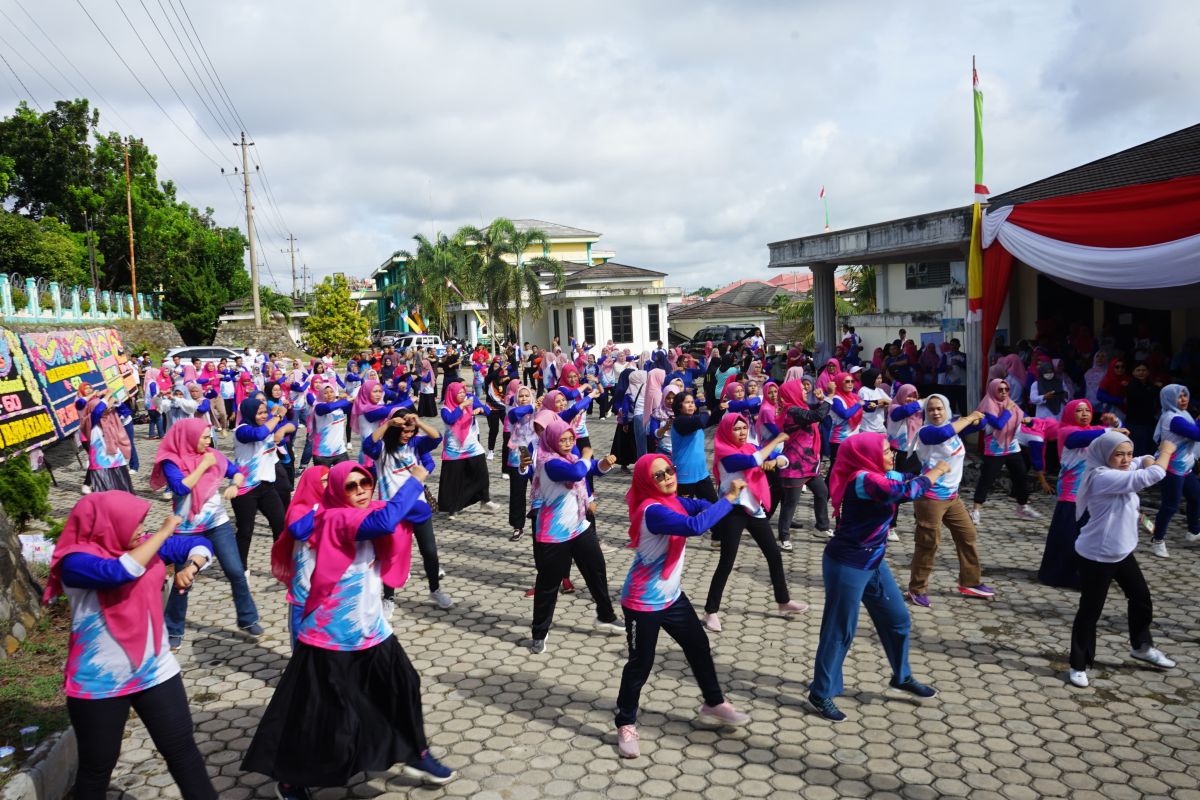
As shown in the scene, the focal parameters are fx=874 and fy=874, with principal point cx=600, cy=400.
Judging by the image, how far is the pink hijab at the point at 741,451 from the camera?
640cm

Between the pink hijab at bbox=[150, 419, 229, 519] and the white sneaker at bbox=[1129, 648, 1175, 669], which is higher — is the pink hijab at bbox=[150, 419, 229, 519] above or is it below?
above

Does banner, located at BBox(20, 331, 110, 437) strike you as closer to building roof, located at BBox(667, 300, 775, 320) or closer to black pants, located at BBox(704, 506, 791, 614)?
black pants, located at BBox(704, 506, 791, 614)

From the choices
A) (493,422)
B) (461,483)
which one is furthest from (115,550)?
(493,422)

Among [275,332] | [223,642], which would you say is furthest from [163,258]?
[223,642]

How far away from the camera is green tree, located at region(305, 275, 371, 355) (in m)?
35.7

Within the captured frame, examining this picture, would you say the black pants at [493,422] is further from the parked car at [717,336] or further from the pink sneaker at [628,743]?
the parked car at [717,336]

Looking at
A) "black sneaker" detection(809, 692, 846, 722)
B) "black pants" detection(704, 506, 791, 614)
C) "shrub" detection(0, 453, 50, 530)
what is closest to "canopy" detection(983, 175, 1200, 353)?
"black pants" detection(704, 506, 791, 614)

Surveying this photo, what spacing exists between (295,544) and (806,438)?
516cm

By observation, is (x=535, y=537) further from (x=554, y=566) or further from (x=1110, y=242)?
(x=1110, y=242)

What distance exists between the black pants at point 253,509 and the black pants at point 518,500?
2.39 m

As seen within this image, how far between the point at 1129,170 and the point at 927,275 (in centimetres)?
1313

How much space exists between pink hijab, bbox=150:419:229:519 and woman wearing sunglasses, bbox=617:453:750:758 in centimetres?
318

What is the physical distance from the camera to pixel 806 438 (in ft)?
27.5

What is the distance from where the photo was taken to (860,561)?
4.90m
